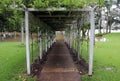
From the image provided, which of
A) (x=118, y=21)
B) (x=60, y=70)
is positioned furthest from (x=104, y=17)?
(x=60, y=70)

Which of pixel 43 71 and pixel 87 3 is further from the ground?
pixel 87 3

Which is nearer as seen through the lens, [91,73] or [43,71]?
[91,73]

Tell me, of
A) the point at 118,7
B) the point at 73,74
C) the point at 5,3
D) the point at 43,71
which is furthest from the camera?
the point at 118,7

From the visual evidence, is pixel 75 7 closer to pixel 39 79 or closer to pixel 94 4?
pixel 94 4

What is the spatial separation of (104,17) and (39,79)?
165 feet

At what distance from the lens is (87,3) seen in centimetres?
923

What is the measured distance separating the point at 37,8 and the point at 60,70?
2750 millimetres

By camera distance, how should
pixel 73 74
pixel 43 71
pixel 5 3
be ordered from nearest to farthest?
pixel 5 3 < pixel 73 74 < pixel 43 71

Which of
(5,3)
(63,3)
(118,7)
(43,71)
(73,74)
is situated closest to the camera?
(5,3)

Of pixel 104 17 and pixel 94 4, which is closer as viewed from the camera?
pixel 94 4

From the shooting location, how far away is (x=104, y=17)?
57469 millimetres

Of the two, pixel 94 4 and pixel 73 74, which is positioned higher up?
pixel 94 4

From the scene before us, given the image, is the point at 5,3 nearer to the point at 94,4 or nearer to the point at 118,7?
the point at 94,4

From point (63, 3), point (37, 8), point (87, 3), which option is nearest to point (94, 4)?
point (87, 3)
